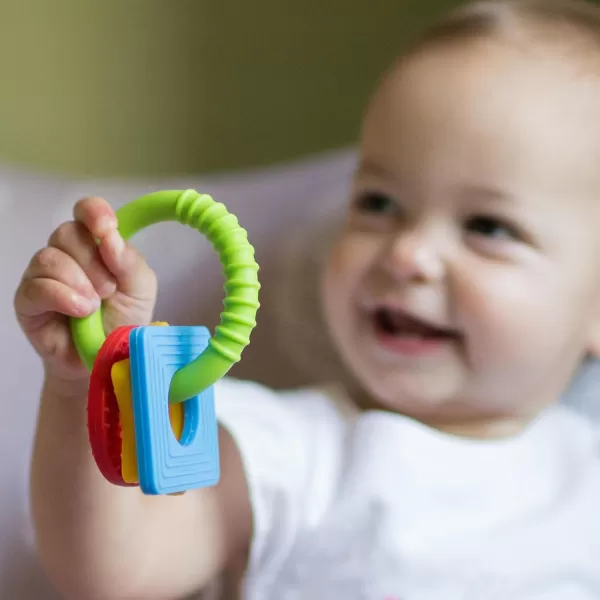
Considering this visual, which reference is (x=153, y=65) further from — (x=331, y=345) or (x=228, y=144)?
(x=331, y=345)

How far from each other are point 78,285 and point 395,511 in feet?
0.98

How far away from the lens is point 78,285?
0.43 m

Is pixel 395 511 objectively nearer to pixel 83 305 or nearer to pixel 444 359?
pixel 444 359

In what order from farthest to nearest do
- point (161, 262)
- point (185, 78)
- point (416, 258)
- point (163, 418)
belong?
point (185, 78) → point (161, 262) → point (416, 258) → point (163, 418)

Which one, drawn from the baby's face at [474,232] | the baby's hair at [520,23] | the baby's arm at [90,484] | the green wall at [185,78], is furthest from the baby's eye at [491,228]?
the green wall at [185,78]

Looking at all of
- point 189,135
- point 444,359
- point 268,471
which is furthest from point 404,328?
point 189,135

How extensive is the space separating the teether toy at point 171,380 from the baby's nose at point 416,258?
0.22 meters

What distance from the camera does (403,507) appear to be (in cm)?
61

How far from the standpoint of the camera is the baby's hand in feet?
1.39

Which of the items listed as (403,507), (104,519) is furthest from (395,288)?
(104,519)

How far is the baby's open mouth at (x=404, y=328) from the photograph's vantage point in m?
0.63

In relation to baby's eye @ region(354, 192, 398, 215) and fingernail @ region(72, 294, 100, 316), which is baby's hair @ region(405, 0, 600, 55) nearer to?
baby's eye @ region(354, 192, 398, 215)

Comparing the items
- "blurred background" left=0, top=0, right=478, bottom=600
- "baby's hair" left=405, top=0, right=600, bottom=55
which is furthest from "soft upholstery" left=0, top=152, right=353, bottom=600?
"baby's hair" left=405, top=0, right=600, bottom=55

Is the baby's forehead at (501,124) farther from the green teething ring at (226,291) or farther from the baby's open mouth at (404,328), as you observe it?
the green teething ring at (226,291)
